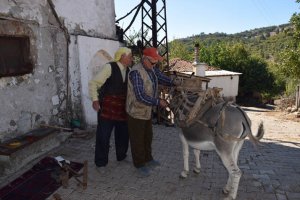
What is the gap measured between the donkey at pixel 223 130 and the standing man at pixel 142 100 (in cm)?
47

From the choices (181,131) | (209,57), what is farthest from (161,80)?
(209,57)

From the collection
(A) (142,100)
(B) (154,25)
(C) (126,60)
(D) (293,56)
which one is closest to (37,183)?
(A) (142,100)

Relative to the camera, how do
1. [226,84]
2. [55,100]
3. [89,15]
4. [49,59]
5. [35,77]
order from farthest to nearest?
[226,84] → [89,15] → [55,100] → [49,59] → [35,77]

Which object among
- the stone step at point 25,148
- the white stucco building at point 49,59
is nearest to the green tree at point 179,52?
the white stucco building at point 49,59

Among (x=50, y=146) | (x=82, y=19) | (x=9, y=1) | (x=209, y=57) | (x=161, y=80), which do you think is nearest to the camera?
(x=161, y=80)

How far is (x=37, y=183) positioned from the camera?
188 inches

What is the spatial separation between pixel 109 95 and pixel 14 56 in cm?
215

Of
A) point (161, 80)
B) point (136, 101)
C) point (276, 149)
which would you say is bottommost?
point (276, 149)

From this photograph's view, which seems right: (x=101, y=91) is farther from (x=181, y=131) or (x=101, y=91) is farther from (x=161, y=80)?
(x=181, y=131)

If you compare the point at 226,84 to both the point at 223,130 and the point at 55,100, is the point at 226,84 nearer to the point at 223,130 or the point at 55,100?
the point at 55,100

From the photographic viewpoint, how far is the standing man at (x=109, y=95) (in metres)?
4.99

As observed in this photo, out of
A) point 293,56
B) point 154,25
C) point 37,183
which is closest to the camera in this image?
point 37,183

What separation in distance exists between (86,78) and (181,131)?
3.76 metres

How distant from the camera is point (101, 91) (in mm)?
5148
